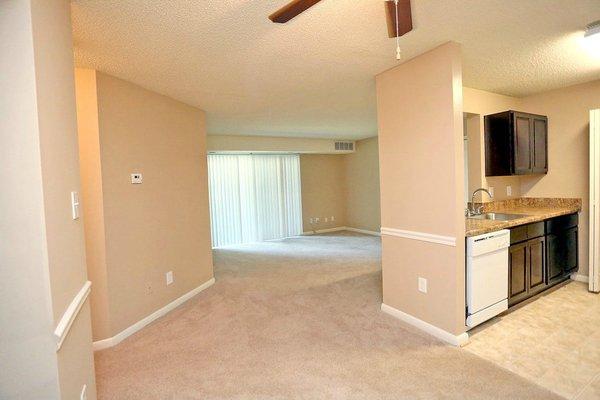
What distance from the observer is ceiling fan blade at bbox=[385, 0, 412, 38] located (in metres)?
1.34

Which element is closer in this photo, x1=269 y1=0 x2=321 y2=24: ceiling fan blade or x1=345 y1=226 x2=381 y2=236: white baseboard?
x1=269 y1=0 x2=321 y2=24: ceiling fan blade

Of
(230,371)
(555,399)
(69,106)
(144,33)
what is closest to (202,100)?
(144,33)

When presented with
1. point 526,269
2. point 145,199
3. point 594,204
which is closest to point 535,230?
point 526,269

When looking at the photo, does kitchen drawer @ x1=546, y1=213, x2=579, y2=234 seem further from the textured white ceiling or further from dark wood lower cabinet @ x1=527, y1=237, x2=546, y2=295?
the textured white ceiling

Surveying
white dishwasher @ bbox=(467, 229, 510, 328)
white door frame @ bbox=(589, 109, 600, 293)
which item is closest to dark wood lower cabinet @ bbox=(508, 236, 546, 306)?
white dishwasher @ bbox=(467, 229, 510, 328)

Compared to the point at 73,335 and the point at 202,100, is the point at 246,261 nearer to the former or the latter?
the point at 202,100

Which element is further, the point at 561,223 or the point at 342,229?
the point at 342,229

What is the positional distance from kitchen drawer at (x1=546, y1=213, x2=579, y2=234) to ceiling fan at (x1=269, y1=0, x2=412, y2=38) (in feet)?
9.61

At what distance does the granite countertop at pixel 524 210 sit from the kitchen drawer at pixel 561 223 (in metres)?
0.07

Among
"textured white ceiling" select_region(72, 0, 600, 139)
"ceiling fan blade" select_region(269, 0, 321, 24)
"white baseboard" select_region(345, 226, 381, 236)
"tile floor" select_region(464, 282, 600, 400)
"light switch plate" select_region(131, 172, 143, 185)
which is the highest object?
"textured white ceiling" select_region(72, 0, 600, 139)

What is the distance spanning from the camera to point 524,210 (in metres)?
3.63

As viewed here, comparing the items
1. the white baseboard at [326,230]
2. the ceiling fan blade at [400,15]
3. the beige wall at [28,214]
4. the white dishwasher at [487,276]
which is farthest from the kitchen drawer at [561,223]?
the white baseboard at [326,230]

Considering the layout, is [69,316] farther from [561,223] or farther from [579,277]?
[579,277]

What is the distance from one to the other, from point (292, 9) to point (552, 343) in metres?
3.01
